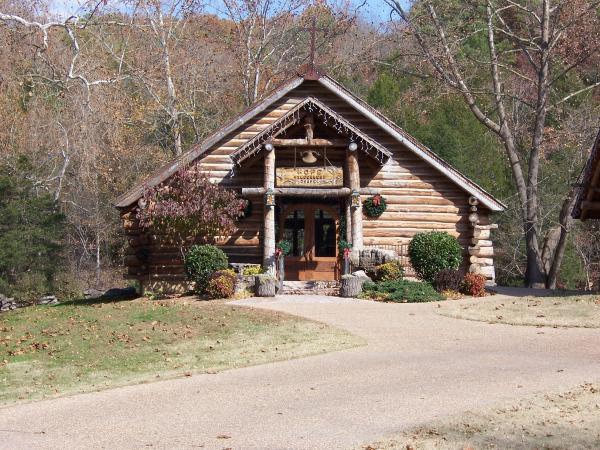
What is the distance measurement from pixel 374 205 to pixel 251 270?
4.46m

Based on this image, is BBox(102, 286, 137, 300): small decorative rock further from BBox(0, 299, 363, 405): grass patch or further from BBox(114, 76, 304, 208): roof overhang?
BBox(0, 299, 363, 405): grass patch

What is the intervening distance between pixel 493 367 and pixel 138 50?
30327 mm

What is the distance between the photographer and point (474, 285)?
24.5 metres

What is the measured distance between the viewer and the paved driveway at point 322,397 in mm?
10531

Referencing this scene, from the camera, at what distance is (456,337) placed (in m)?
17.6

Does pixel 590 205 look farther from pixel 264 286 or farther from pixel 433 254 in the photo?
pixel 264 286

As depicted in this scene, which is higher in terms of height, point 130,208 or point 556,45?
point 556,45

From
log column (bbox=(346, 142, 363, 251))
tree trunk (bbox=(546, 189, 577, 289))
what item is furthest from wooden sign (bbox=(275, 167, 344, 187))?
tree trunk (bbox=(546, 189, 577, 289))

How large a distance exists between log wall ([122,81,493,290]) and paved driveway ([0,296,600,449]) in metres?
9.73

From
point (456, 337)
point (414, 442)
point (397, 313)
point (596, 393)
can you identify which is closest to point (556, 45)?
point (397, 313)

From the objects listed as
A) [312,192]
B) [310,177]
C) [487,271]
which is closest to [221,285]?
[312,192]

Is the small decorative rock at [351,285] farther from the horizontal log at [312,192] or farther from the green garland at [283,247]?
the horizontal log at [312,192]

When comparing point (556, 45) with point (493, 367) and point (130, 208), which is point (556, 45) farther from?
point (493, 367)

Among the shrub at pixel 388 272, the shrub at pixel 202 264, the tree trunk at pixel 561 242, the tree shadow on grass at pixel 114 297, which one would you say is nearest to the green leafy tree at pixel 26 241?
the tree shadow on grass at pixel 114 297
